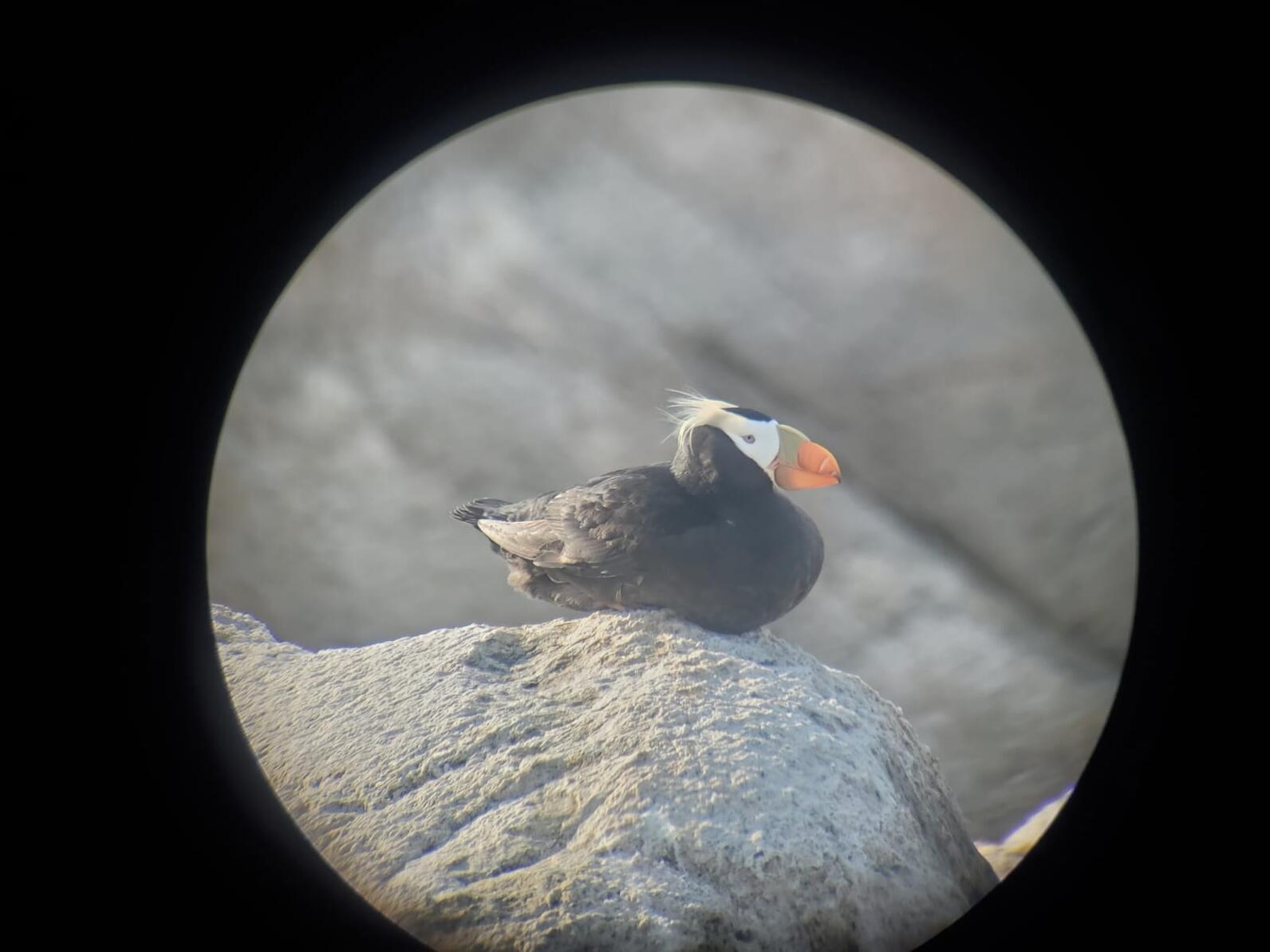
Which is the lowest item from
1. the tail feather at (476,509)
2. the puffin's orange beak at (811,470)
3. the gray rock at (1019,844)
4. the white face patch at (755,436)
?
the gray rock at (1019,844)

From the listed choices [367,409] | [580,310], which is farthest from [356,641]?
[580,310]

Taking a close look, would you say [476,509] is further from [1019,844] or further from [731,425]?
[1019,844]

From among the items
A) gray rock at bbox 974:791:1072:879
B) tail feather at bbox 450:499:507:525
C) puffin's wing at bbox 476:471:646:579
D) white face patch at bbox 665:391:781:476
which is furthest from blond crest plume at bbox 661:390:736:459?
gray rock at bbox 974:791:1072:879

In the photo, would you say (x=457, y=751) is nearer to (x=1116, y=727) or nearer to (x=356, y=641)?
(x=356, y=641)

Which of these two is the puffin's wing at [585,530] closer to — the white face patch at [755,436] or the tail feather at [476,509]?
the tail feather at [476,509]

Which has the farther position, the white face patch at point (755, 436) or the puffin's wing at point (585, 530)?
the puffin's wing at point (585, 530)

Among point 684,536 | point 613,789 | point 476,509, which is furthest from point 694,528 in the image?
point 613,789

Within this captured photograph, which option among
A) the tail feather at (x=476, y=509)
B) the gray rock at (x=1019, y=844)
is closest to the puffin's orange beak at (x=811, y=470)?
the tail feather at (x=476, y=509)

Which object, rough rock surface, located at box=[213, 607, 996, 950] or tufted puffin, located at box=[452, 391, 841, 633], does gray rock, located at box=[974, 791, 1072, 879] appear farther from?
tufted puffin, located at box=[452, 391, 841, 633]
